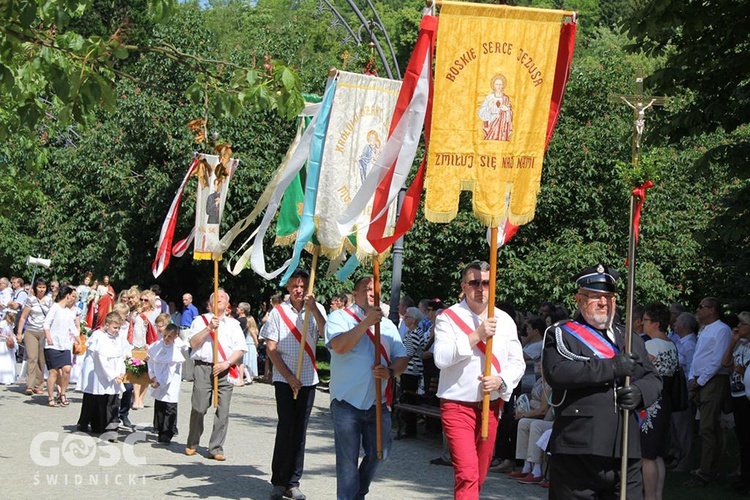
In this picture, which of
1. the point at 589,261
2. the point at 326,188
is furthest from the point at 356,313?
the point at 589,261

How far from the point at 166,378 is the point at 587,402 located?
8673mm

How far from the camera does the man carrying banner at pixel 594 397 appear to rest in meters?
6.73

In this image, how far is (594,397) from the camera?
682 cm

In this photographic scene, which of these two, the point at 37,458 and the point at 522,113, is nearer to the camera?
the point at 522,113

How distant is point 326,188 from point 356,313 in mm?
1216

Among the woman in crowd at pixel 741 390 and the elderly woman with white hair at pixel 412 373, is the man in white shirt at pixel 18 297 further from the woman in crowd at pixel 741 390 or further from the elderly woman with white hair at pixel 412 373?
the woman in crowd at pixel 741 390

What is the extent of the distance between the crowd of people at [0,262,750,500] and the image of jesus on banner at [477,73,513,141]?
0.99 m

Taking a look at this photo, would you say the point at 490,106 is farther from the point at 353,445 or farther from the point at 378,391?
the point at 353,445

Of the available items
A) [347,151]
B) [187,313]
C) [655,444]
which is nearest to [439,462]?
[655,444]

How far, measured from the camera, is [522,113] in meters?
7.98

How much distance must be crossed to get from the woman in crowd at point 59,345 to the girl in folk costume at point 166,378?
3679 millimetres

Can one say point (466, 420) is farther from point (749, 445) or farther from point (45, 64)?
A: point (749, 445)

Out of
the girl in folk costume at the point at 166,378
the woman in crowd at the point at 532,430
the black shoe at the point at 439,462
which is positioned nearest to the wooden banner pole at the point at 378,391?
the woman in crowd at the point at 532,430

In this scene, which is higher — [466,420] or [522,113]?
[522,113]
